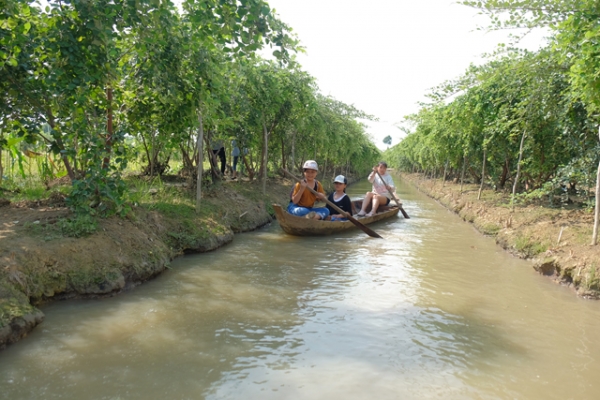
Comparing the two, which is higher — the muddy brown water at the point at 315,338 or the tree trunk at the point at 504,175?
the tree trunk at the point at 504,175

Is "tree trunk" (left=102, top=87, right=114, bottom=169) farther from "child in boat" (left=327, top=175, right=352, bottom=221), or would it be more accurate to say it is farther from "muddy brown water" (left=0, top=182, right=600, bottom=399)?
"child in boat" (left=327, top=175, right=352, bottom=221)

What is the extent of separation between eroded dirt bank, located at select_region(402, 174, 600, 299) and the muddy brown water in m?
0.32

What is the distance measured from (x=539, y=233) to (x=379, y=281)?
13.4ft

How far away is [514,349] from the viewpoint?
15.4ft

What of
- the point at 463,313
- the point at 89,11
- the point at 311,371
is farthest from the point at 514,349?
the point at 89,11

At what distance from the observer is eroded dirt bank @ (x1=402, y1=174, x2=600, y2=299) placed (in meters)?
6.59

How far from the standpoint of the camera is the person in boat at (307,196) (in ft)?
35.2

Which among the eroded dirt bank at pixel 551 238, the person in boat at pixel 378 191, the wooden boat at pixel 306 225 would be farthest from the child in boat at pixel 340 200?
the eroded dirt bank at pixel 551 238

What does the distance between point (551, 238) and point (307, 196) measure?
18.1ft

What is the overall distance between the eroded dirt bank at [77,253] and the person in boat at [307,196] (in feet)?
7.97

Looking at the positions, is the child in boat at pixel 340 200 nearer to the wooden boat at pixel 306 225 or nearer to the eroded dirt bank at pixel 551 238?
the wooden boat at pixel 306 225

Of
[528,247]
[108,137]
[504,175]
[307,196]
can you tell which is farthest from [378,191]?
[108,137]

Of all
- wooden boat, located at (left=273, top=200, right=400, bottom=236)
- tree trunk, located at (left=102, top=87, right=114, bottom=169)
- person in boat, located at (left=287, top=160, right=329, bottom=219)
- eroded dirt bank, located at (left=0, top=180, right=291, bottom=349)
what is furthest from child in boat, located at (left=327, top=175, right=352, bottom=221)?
tree trunk, located at (left=102, top=87, right=114, bottom=169)

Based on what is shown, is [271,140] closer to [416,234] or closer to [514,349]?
[416,234]
